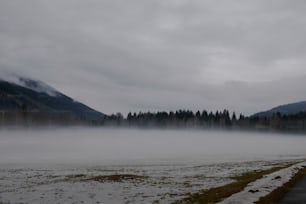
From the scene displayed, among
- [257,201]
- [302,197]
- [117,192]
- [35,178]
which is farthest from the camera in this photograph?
[35,178]

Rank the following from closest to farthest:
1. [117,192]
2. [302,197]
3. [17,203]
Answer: [302,197], [17,203], [117,192]

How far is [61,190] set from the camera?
31.5 meters

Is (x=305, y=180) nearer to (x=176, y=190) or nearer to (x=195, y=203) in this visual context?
(x=176, y=190)

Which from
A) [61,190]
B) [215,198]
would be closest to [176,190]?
[215,198]

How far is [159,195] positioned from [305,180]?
43.8 ft

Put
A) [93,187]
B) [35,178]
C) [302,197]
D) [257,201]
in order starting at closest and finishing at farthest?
1. [257,201]
2. [302,197]
3. [93,187]
4. [35,178]

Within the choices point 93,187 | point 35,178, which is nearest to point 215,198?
point 93,187

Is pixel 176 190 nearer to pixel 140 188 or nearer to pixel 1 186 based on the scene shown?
pixel 140 188

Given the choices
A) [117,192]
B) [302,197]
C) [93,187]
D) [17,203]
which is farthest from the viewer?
[93,187]

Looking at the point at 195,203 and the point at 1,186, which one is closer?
the point at 195,203

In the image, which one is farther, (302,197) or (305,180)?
(305,180)

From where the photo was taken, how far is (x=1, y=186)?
3528cm

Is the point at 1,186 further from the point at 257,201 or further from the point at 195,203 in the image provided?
the point at 257,201

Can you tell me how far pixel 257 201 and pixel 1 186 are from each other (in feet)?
75.7
